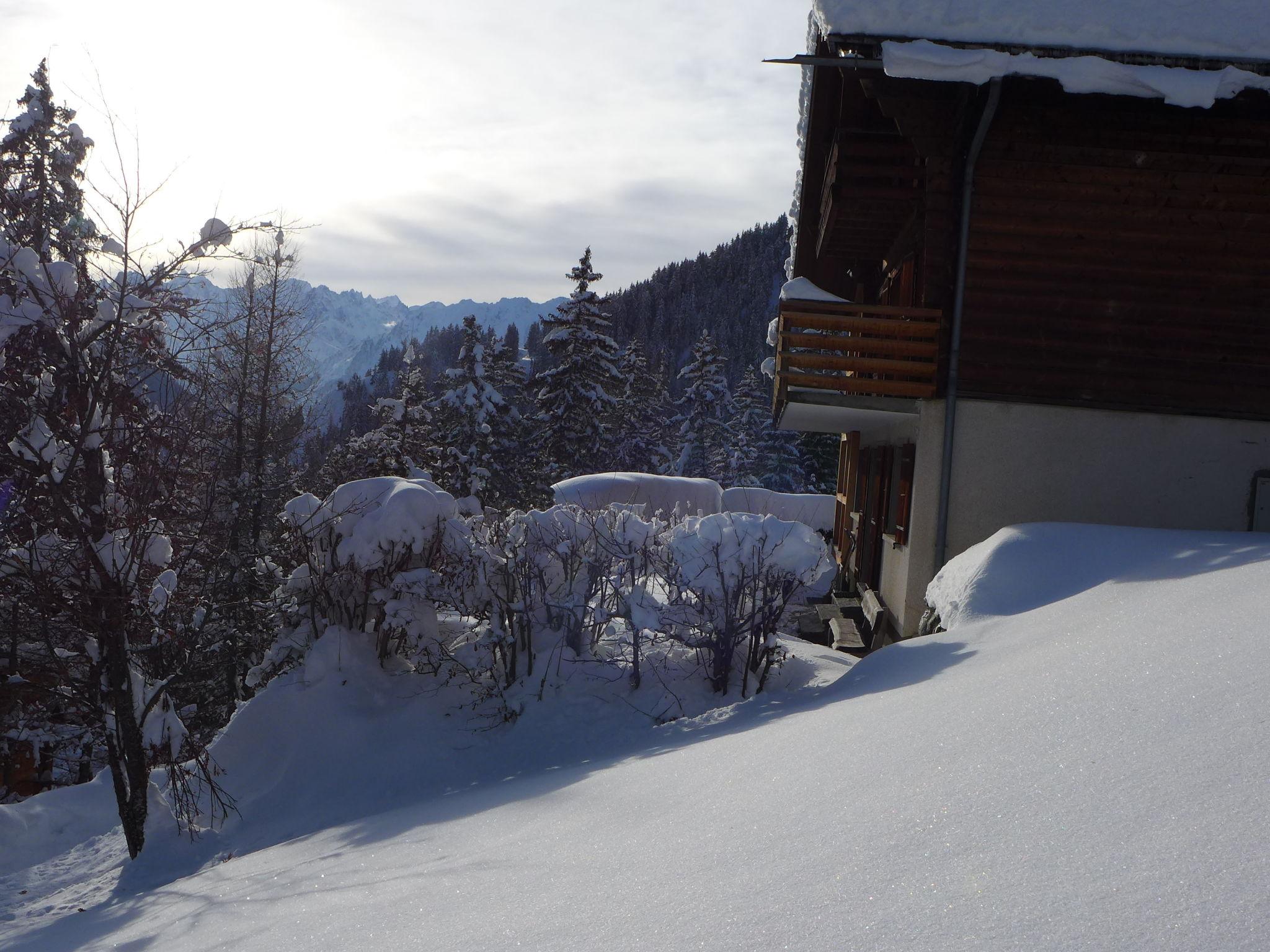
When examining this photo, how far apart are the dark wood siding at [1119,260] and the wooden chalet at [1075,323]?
18 millimetres

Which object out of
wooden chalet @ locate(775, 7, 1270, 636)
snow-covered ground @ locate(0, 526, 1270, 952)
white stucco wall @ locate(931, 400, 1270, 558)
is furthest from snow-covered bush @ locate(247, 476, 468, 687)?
white stucco wall @ locate(931, 400, 1270, 558)

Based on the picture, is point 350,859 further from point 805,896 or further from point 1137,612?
point 1137,612

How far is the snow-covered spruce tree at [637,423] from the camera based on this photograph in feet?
137

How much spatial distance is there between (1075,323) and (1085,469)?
5.00ft

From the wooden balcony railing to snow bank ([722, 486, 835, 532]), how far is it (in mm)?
15067

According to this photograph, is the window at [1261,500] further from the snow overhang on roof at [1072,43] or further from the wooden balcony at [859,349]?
the snow overhang on roof at [1072,43]

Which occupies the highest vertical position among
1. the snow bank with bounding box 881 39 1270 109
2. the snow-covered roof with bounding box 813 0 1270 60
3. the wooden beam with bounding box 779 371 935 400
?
the snow-covered roof with bounding box 813 0 1270 60

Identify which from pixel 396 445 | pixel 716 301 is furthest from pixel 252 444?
pixel 716 301

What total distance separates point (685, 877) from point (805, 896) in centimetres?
52

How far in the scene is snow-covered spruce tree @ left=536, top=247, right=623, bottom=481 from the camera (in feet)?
105

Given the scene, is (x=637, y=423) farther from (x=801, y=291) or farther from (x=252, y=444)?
(x=801, y=291)

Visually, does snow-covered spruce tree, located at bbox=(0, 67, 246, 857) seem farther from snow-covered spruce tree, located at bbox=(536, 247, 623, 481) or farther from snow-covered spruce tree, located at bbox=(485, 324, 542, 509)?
snow-covered spruce tree, located at bbox=(536, 247, 623, 481)

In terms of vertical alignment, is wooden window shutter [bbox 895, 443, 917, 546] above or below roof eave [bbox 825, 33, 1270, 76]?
below

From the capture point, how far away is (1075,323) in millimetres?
9195
